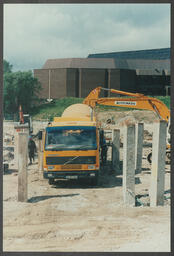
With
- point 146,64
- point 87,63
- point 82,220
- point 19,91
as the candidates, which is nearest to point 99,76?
point 87,63

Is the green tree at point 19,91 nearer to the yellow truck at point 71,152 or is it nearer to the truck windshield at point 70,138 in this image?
the truck windshield at point 70,138

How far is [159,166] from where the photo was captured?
9570mm

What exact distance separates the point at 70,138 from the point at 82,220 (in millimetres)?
4149

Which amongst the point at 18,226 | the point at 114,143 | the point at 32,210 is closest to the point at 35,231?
the point at 18,226

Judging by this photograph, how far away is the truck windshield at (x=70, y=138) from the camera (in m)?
11.9

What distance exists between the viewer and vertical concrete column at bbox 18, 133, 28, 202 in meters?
10.1

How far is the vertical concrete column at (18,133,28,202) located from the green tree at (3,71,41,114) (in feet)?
125

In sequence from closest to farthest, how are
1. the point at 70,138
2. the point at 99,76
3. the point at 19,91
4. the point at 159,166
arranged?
the point at 159,166
the point at 70,138
the point at 19,91
the point at 99,76

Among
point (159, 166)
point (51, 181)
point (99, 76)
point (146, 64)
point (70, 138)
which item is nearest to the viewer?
point (159, 166)

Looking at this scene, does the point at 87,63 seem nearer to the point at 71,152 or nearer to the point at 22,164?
the point at 71,152

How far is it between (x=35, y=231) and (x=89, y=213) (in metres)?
1.86

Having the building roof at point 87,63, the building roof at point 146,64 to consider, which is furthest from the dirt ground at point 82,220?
the building roof at point 146,64

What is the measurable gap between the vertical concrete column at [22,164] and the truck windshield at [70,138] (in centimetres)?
190

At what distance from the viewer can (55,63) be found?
59.7 m
